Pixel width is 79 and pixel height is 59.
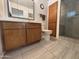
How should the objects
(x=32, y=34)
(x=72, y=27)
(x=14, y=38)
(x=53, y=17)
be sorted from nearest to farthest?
(x=14, y=38)
(x=32, y=34)
(x=72, y=27)
(x=53, y=17)

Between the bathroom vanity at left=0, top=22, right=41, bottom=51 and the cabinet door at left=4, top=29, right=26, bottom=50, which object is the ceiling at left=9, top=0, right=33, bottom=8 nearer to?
the bathroom vanity at left=0, top=22, right=41, bottom=51

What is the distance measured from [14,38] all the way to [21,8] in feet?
4.55

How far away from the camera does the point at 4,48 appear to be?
1.71 metres

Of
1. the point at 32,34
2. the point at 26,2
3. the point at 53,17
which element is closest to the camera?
the point at 32,34

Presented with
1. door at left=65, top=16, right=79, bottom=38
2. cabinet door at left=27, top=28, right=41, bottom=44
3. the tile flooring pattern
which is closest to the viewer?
the tile flooring pattern

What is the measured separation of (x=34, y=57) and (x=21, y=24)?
40.2 inches

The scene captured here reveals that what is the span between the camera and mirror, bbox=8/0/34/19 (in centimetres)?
244

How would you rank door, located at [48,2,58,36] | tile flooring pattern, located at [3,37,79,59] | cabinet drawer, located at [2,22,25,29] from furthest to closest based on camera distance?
door, located at [48,2,58,36] < cabinet drawer, located at [2,22,25,29] < tile flooring pattern, located at [3,37,79,59]

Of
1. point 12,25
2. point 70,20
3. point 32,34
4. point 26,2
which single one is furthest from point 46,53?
point 70,20

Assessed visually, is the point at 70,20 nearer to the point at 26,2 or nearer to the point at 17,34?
the point at 26,2

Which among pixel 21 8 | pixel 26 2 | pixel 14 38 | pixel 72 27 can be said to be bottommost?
pixel 14 38

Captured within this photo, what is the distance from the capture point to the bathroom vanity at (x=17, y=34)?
5.64ft

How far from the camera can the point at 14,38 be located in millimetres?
1916

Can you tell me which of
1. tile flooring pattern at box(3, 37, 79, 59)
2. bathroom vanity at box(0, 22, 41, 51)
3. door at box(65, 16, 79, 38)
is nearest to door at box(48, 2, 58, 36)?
door at box(65, 16, 79, 38)
